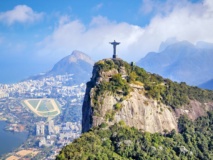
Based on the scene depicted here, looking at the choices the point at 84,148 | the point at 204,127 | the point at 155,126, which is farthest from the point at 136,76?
the point at 84,148

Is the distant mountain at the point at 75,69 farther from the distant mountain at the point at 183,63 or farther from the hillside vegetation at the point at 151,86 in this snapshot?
the hillside vegetation at the point at 151,86

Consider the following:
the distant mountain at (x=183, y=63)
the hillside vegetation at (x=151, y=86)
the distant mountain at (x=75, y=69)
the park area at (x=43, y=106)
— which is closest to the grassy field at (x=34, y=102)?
the park area at (x=43, y=106)

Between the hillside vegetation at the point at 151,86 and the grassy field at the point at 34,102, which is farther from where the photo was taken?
the grassy field at the point at 34,102

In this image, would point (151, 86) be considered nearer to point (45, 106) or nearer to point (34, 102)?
point (45, 106)

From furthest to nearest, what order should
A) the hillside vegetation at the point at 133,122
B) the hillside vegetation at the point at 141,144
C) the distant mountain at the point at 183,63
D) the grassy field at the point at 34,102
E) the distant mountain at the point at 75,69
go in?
the distant mountain at the point at 75,69, the distant mountain at the point at 183,63, the grassy field at the point at 34,102, the hillside vegetation at the point at 133,122, the hillside vegetation at the point at 141,144

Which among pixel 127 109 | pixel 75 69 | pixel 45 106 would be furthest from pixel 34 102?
pixel 127 109

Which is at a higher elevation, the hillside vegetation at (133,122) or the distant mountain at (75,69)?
the distant mountain at (75,69)

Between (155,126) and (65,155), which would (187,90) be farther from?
(65,155)
